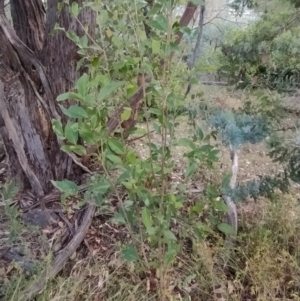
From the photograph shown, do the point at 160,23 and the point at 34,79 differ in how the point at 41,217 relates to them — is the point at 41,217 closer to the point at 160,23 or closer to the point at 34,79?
the point at 34,79

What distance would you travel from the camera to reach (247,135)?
118 cm

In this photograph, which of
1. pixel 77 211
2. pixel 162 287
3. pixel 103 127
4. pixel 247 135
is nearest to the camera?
pixel 103 127

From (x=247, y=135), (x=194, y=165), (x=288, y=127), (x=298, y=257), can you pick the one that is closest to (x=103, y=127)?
(x=194, y=165)

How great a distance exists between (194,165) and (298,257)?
2.16 feet

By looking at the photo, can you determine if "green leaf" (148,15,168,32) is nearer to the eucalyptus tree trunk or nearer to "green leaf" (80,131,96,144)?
"green leaf" (80,131,96,144)

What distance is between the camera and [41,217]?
5.57 ft

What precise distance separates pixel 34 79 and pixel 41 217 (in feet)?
1.91

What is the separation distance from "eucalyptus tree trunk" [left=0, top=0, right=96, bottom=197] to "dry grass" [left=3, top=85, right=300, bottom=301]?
0.39 meters

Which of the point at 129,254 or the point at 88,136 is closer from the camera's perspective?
the point at 88,136

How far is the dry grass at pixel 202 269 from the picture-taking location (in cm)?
144

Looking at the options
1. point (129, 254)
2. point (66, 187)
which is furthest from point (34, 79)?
point (129, 254)

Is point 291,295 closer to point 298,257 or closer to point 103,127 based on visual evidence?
point 298,257

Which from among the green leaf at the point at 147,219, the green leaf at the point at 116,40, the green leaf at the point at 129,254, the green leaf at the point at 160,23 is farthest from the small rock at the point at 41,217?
the green leaf at the point at 160,23

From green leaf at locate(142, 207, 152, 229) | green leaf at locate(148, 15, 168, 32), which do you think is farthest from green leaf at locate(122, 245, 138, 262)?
green leaf at locate(148, 15, 168, 32)
